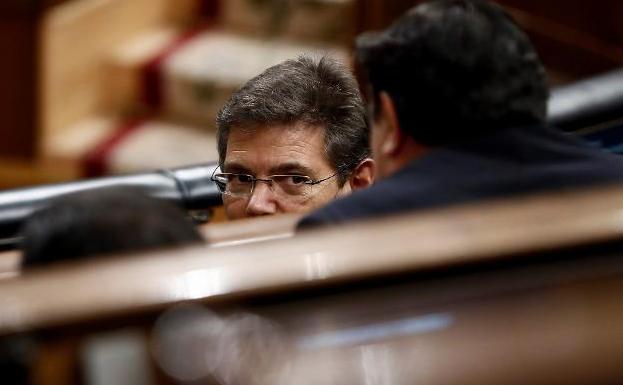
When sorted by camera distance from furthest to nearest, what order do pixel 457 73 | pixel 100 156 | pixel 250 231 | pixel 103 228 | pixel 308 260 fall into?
1. pixel 100 156
2. pixel 457 73
3. pixel 250 231
4. pixel 103 228
5. pixel 308 260

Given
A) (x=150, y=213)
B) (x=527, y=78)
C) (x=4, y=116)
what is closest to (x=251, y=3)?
(x=4, y=116)

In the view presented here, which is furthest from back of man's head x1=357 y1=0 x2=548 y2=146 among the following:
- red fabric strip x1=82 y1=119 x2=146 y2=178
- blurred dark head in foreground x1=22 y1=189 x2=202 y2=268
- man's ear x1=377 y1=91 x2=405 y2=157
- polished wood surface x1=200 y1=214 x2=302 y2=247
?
red fabric strip x1=82 y1=119 x2=146 y2=178

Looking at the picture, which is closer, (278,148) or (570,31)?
(278,148)

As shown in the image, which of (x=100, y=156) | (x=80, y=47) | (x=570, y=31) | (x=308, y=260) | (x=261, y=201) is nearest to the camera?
(x=308, y=260)

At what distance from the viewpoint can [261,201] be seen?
5.32ft

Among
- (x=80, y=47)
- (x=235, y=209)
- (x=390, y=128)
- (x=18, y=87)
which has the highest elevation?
(x=80, y=47)

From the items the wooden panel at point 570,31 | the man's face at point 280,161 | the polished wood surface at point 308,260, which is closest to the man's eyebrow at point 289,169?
the man's face at point 280,161

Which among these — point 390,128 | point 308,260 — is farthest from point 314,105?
point 308,260

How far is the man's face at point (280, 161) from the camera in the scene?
5.40 feet

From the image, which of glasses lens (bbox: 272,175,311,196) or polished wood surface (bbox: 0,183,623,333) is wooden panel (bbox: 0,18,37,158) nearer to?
glasses lens (bbox: 272,175,311,196)

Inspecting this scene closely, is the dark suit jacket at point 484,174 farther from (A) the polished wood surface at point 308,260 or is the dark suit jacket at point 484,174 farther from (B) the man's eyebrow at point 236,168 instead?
(B) the man's eyebrow at point 236,168

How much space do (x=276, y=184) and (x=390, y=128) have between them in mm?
455

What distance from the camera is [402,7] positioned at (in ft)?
11.4

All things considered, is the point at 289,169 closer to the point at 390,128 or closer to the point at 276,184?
the point at 276,184
